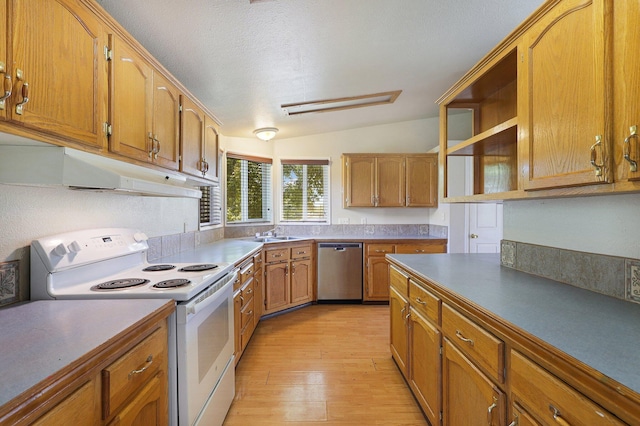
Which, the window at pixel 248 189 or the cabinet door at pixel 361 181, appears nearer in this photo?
the window at pixel 248 189

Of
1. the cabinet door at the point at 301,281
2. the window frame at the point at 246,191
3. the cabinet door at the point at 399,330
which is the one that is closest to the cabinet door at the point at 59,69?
the cabinet door at the point at 399,330

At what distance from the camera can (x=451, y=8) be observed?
74.4 inches

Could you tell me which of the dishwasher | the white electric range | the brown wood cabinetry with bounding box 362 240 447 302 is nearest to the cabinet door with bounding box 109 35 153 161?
the white electric range

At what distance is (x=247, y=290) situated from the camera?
2664mm

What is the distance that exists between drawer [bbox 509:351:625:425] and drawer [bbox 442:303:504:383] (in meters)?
0.06

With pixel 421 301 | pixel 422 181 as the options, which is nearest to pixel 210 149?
pixel 421 301

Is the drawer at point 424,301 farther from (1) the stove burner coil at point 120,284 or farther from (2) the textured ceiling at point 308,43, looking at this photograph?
(2) the textured ceiling at point 308,43

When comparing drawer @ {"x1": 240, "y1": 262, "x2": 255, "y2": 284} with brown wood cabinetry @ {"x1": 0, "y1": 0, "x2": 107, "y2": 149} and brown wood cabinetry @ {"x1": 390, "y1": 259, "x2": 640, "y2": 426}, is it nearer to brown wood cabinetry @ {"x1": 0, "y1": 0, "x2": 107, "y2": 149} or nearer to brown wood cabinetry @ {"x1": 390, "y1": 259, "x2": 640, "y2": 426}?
brown wood cabinetry @ {"x1": 390, "y1": 259, "x2": 640, "y2": 426}

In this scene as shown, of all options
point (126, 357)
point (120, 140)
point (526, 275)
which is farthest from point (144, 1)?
point (526, 275)

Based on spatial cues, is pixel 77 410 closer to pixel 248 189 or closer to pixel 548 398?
pixel 548 398

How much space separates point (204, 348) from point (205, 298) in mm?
269

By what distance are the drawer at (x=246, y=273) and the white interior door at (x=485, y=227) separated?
2870 millimetres

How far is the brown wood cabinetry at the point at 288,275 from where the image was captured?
3400 mm

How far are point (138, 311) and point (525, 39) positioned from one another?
83.1 inches
